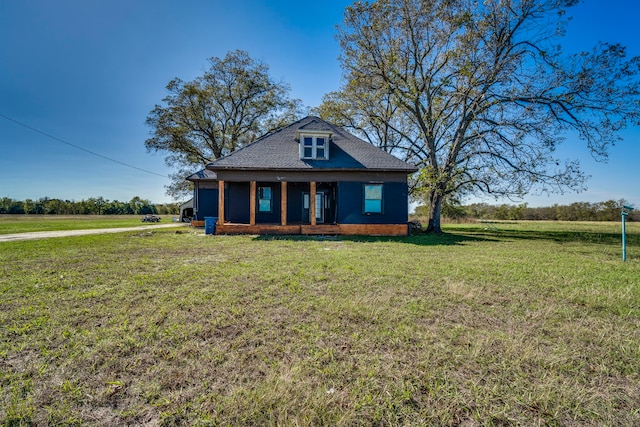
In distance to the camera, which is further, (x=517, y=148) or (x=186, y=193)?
(x=186, y=193)

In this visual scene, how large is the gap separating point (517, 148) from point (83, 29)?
24.1m

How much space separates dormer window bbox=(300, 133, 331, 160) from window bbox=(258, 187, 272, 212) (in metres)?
3.21

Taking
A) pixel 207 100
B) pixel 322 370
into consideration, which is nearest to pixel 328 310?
pixel 322 370

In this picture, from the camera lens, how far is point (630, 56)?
1160cm

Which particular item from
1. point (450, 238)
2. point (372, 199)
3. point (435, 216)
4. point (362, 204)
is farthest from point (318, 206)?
point (450, 238)

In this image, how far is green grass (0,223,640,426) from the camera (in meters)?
1.78

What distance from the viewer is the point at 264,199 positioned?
15.3m

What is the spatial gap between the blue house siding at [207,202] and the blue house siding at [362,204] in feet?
32.8

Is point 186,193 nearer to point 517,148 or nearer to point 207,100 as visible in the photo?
point 207,100

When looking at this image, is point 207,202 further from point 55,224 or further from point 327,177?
point 55,224

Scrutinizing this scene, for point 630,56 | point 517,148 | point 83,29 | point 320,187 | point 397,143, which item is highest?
point 83,29

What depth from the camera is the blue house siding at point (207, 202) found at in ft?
61.3

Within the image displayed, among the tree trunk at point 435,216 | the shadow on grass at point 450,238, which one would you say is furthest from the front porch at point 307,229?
the tree trunk at point 435,216

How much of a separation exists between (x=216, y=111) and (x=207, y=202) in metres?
10.0
